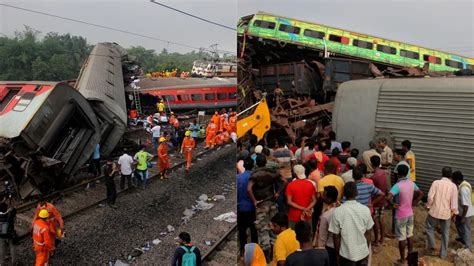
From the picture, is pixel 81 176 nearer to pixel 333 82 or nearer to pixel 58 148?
pixel 58 148

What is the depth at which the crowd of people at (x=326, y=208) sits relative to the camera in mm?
3303

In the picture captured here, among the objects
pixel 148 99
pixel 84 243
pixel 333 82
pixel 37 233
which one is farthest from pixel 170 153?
pixel 333 82

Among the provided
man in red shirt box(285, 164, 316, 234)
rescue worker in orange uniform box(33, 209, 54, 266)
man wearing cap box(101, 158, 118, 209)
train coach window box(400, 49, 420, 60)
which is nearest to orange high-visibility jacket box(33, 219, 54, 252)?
rescue worker in orange uniform box(33, 209, 54, 266)

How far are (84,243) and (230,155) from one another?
210 cm

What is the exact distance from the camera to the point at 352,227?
11.7 ft

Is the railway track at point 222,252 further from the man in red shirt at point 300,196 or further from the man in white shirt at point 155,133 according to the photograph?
the man in white shirt at point 155,133

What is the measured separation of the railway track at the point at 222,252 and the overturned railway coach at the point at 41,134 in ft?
7.83

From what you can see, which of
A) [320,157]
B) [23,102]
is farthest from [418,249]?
[23,102]

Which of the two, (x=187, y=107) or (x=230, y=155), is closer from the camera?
(x=230, y=155)

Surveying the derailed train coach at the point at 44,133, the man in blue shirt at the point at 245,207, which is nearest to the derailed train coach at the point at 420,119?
the man in blue shirt at the point at 245,207

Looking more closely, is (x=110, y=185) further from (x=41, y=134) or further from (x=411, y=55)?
(x=411, y=55)

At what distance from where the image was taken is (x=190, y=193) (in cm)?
513

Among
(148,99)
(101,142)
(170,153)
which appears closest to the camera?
(101,142)

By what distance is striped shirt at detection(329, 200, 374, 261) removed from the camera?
3.55 meters
